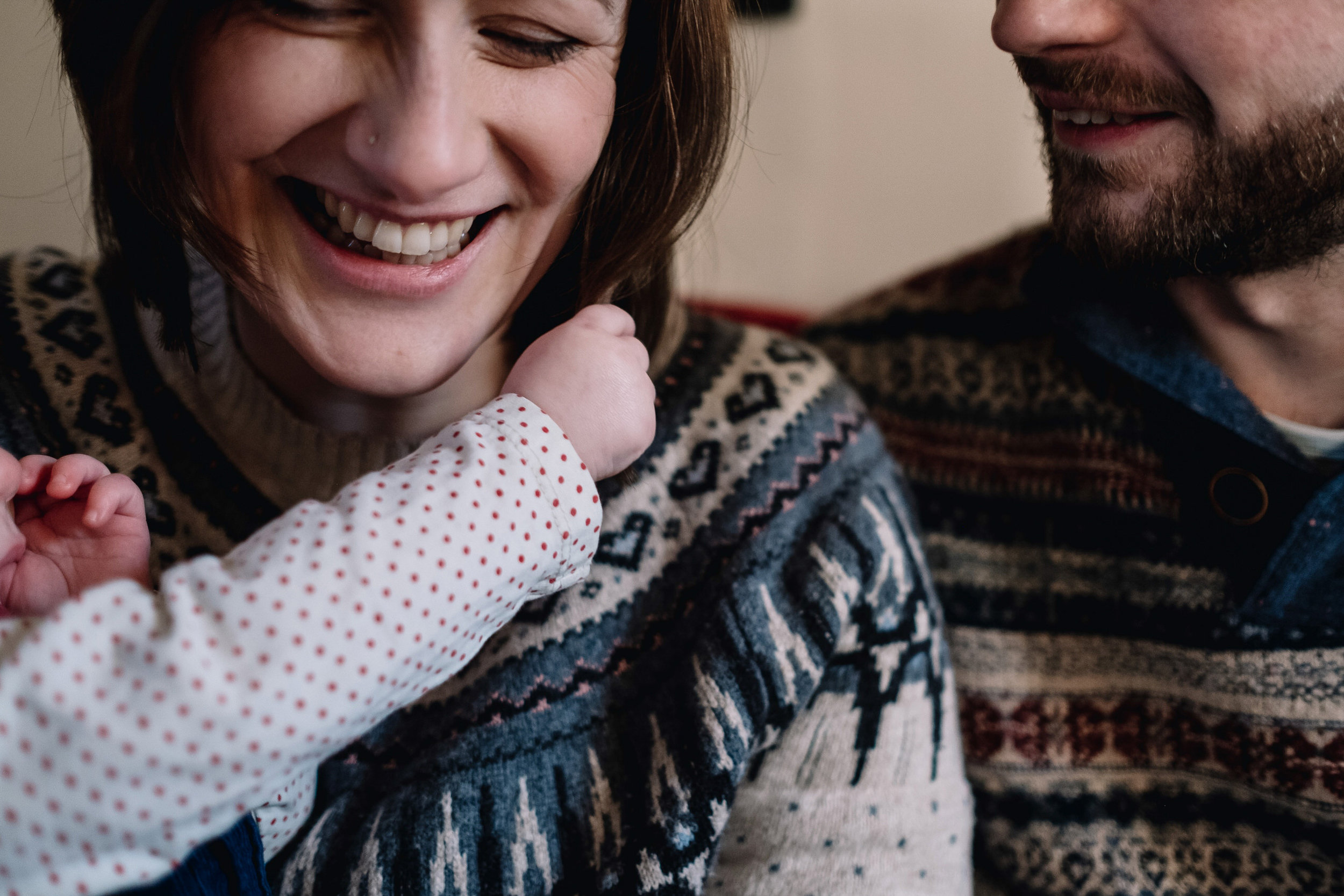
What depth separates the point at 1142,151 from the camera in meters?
0.93

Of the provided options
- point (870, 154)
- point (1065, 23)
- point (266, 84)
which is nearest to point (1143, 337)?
point (1065, 23)

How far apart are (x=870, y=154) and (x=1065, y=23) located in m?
1.20

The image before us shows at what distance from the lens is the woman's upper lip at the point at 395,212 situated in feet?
2.50

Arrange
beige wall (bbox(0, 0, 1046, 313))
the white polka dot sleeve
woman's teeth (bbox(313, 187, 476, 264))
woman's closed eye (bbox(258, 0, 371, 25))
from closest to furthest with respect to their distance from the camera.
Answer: the white polka dot sleeve
woman's closed eye (bbox(258, 0, 371, 25))
woman's teeth (bbox(313, 187, 476, 264))
beige wall (bbox(0, 0, 1046, 313))

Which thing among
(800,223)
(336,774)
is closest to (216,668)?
(336,774)

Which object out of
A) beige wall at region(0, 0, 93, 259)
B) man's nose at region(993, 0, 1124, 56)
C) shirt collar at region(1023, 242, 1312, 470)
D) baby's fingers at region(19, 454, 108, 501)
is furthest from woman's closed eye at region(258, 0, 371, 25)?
shirt collar at region(1023, 242, 1312, 470)

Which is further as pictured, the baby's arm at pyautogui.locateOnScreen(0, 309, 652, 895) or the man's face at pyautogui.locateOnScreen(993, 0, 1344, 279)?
the man's face at pyautogui.locateOnScreen(993, 0, 1344, 279)

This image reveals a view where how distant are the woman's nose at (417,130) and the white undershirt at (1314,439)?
83cm

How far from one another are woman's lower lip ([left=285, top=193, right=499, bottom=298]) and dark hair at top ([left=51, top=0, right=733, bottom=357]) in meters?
0.06

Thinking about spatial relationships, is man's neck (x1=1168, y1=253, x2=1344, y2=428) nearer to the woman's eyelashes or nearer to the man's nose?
the man's nose

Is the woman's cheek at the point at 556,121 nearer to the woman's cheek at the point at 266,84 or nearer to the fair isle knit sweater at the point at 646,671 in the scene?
the woman's cheek at the point at 266,84

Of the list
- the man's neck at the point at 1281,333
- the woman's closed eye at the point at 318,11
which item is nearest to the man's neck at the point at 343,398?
the woman's closed eye at the point at 318,11

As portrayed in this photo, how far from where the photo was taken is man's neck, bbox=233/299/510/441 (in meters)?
0.96

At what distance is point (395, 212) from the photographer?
0.76 m
